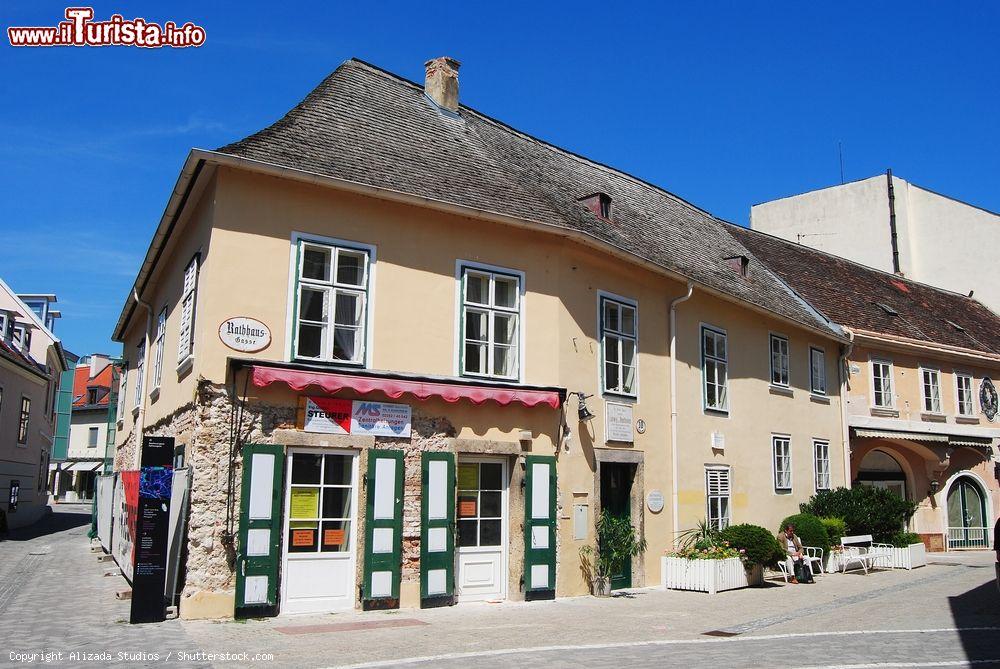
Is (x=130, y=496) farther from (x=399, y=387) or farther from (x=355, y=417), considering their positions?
(x=399, y=387)

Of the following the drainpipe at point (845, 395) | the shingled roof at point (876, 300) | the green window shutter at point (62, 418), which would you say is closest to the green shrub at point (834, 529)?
the drainpipe at point (845, 395)

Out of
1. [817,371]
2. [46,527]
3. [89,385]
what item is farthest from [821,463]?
[89,385]

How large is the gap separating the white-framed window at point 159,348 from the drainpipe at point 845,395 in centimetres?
1626

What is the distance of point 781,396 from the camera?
790 inches

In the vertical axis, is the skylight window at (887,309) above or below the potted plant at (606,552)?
above

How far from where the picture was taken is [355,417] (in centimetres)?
1184

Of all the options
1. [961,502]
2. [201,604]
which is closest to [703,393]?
[201,604]

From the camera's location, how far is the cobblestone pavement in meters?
8.84

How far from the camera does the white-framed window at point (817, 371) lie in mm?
21750

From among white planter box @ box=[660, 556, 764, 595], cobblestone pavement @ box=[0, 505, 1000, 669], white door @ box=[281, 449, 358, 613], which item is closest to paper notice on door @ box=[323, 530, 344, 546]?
white door @ box=[281, 449, 358, 613]

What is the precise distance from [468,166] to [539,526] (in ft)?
19.5

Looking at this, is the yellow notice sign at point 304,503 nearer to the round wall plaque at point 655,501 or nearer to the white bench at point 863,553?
the round wall plaque at point 655,501

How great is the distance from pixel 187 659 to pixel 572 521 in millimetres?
6724

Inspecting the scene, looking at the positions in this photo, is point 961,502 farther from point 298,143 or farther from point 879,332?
point 298,143
